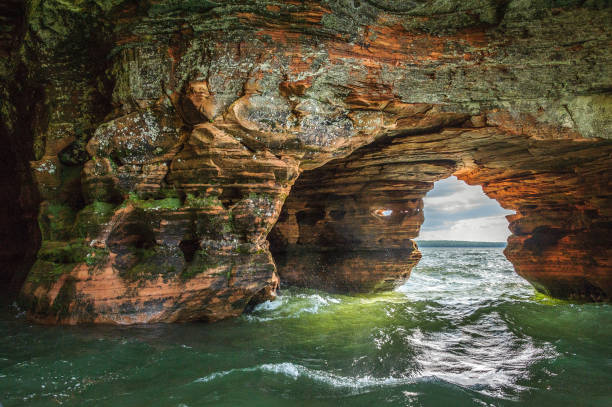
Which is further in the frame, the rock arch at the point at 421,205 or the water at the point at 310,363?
the rock arch at the point at 421,205

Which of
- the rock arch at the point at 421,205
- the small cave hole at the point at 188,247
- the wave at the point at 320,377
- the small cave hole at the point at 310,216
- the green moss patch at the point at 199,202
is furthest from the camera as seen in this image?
the small cave hole at the point at 310,216

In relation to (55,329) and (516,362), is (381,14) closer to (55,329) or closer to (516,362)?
(516,362)

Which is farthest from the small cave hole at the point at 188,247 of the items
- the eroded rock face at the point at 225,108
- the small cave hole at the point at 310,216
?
the small cave hole at the point at 310,216

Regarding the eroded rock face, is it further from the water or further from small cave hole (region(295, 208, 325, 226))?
small cave hole (region(295, 208, 325, 226))

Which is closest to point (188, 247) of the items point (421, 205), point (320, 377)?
point (320, 377)

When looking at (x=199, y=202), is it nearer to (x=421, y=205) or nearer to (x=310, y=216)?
(x=310, y=216)

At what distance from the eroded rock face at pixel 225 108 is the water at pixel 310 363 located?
111 centimetres

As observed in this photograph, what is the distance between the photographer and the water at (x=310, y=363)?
13.6ft

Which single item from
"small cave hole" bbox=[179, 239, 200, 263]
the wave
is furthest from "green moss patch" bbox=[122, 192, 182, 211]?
the wave

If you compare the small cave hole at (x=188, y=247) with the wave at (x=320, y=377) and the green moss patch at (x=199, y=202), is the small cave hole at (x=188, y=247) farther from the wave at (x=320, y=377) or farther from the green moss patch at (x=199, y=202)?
the wave at (x=320, y=377)

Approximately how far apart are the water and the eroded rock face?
1.11 meters

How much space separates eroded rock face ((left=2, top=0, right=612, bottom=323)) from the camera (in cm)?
688

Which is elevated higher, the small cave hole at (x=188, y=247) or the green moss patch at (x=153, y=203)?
the green moss patch at (x=153, y=203)

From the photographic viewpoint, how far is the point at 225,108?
23.0 feet
